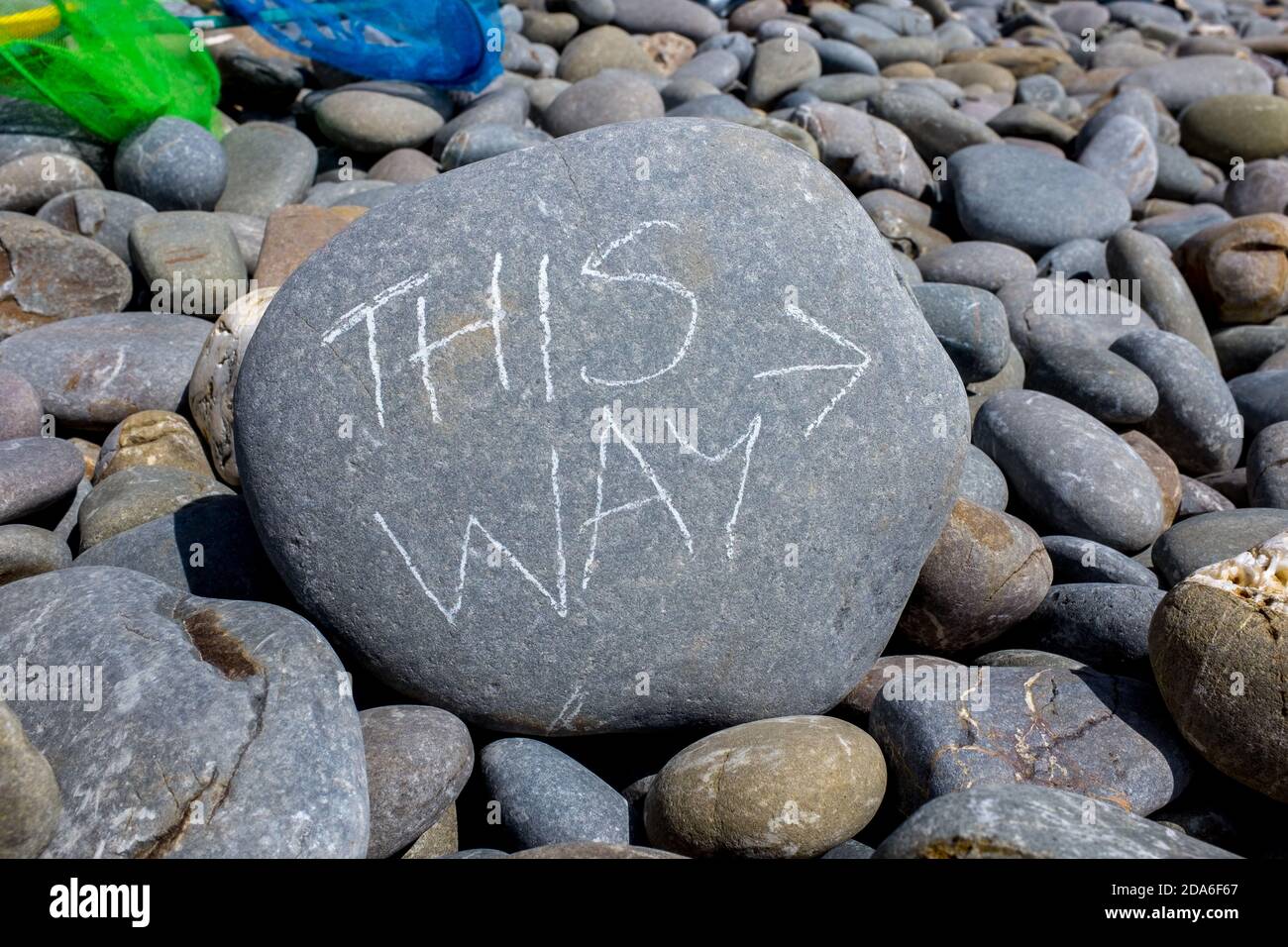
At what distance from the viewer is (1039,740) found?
10.6ft

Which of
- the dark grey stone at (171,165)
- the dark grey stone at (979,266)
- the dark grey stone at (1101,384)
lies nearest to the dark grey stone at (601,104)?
the dark grey stone at (979,266)

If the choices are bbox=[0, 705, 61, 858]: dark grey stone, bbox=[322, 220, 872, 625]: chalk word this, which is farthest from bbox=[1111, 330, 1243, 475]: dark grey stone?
bbox=[0, 705, 61, 858]: dark grey stone

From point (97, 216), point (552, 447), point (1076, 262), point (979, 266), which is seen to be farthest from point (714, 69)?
point (552, 447)

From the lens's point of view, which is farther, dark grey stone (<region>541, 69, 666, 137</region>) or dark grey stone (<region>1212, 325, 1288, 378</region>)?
dark grey stone (<region>541, 69, 666, 137</region>)

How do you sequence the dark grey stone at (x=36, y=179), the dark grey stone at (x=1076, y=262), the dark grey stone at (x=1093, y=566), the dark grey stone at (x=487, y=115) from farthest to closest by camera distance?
the dark grey stone at (x=487, y=115) < the dark grey stone at (x=1076, y=262) < the dark grey stone at (x=36, y=179) < the dark grey stone at (x=1093, y=566)

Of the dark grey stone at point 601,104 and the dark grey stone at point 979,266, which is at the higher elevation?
the dark grey stone at point 601,104

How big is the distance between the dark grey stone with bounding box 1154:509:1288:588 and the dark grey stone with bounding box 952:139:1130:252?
114 inches

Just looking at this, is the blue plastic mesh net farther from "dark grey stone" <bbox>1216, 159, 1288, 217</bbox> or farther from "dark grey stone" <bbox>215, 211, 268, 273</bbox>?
"dark grey stone" <bbox>1216, 159, 1288, 217</bbox>

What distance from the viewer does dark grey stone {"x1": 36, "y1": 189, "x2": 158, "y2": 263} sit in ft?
18.4

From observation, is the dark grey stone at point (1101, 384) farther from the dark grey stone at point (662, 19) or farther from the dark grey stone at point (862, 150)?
the dark grey stone at point (662, 19)

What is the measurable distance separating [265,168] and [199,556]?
3.56 metres

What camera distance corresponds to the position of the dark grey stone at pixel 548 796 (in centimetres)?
311

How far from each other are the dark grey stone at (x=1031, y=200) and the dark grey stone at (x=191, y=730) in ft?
17.3

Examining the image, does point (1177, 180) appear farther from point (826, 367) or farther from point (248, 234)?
point (248, 234)
